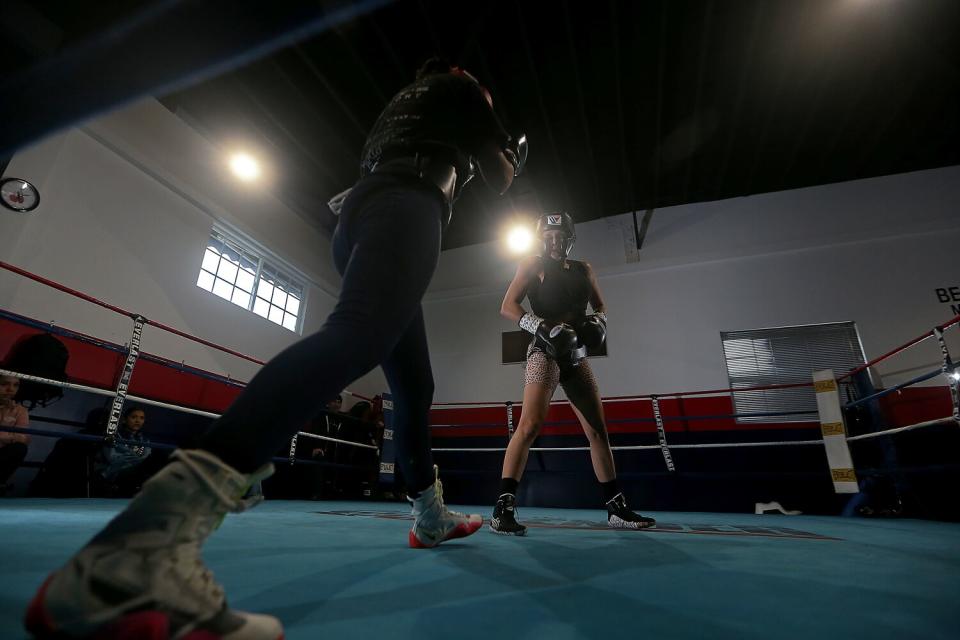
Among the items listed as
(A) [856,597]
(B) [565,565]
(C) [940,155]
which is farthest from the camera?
(C) [940,155]

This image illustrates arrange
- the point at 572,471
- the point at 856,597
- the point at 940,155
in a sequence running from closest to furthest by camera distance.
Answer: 1. the point at 856,597
2. the point at 572,471
3. the point at 940,155

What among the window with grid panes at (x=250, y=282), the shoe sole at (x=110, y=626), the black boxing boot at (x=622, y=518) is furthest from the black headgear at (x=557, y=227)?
the window with grid panes at (x=250, y=282)

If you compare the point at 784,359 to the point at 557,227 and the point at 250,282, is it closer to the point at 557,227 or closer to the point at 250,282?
the point at 557,227

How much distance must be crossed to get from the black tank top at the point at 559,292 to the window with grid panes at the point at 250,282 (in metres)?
4.29

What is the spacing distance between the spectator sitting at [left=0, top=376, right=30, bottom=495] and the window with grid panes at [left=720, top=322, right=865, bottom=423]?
6.19 metres

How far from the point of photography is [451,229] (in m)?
6.77

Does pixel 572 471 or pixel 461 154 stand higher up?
pixel 461 154

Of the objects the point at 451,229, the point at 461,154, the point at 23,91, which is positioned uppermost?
the point at 451,229

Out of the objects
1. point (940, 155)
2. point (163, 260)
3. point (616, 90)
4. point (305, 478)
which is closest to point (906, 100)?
point (940, 155)

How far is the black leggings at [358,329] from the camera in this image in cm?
47

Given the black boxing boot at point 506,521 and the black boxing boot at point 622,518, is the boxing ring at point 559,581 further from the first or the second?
the black boxing boot at point 622,518

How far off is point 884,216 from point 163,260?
8418 mm

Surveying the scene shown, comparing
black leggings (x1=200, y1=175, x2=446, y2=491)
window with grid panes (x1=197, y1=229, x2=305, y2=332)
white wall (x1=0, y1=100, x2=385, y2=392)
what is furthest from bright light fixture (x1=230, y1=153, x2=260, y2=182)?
black leggings (x1=200, y1=175, x2=446, y2=491)

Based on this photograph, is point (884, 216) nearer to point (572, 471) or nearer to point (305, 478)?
point (572, 471)
